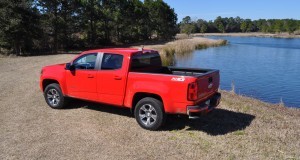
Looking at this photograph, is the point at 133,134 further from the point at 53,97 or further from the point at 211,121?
the point at 53,97

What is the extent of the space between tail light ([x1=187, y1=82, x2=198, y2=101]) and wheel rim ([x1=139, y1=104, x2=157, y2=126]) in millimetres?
954

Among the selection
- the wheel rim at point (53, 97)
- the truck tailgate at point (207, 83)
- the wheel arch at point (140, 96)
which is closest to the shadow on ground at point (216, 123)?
the truck tailgate at point (207, 83)

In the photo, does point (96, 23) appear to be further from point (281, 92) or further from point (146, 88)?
point (146, 88)

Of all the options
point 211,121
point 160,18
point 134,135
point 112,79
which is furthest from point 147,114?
point 160,18

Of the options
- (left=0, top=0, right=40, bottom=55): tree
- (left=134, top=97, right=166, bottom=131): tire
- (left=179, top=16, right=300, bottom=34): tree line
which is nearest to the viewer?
(left=134, top=97, right=166, bottom=131): tire

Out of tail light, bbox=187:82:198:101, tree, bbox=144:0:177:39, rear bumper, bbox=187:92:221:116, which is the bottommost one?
rear bumper, bbox=187:92:221:116

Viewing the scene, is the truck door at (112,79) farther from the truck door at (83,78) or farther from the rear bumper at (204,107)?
the rear bumper at (204,107)

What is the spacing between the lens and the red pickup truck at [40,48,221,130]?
6406 mm

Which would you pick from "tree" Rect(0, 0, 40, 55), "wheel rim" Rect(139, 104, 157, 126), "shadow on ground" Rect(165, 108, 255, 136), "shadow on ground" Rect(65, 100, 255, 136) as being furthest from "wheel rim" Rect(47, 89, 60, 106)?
"tree" Rect(0, 0, 40, 55)

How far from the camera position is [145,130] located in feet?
23.1

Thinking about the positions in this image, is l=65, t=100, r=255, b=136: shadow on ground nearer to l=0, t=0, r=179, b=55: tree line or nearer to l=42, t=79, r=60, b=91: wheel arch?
l=42, t=79, r=60, b=91: wheel arch

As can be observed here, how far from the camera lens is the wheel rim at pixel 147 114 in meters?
6.89

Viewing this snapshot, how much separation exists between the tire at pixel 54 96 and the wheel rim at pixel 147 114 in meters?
2.74

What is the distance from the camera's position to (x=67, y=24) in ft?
111
